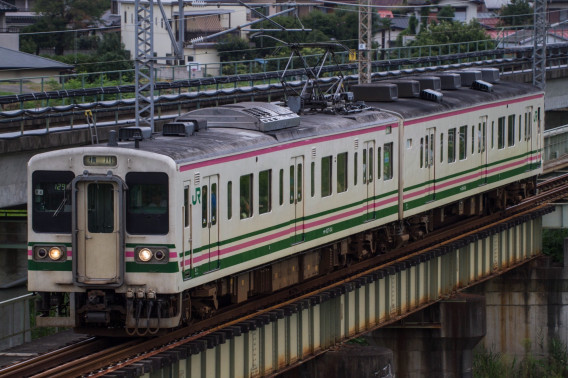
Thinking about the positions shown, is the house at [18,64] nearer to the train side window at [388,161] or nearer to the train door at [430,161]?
the train door at [430,161]

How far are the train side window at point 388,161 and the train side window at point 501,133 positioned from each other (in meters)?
5.83

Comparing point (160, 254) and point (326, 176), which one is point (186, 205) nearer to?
point (160, 254)

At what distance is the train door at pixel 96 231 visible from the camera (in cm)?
1697

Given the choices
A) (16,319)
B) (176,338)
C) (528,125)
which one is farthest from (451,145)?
(176,338)

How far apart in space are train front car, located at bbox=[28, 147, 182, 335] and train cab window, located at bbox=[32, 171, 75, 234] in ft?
0.04

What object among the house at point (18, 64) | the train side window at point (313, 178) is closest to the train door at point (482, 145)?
the train side window at point (313, 178)

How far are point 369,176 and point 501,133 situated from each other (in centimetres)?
719

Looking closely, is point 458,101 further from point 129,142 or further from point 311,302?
point 129,142

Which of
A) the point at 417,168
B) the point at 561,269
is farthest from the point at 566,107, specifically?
the point at 417,168

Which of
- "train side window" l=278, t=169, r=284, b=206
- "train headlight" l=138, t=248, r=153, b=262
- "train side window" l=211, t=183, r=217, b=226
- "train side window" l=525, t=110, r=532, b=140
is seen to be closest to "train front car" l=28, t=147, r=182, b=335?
"train headlight" l=138, t=248, r=153, b=262

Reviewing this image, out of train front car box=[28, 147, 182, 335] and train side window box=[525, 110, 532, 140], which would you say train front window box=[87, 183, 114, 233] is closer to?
train front car box=[28, 147, 182, 335]

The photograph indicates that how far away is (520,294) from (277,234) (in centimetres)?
1726

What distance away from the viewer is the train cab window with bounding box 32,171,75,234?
677 inches

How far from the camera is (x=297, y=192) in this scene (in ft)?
66.9
